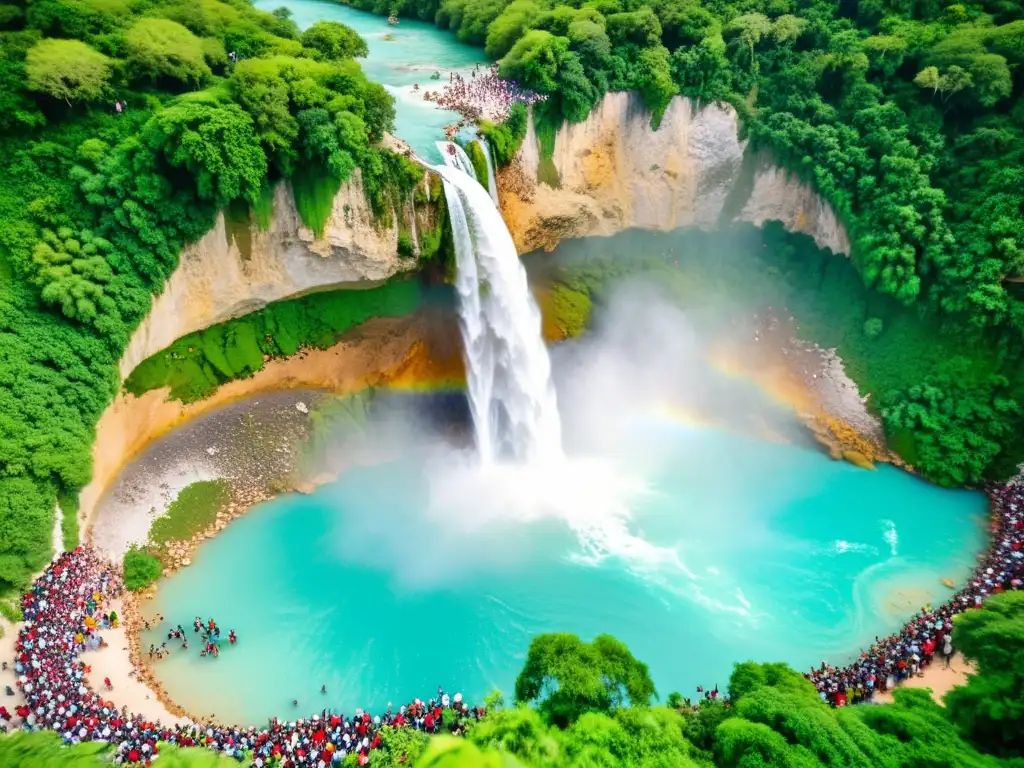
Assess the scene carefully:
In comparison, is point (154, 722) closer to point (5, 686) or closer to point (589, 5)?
point (5, 686)

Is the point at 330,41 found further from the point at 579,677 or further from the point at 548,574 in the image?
the point at 579,677

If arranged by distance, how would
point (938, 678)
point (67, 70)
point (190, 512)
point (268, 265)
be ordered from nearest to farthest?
point (938, 678), point (67, 70), point (190, 512), point (268, 265)

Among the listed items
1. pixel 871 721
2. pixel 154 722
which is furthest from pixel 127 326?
pixel 871 721

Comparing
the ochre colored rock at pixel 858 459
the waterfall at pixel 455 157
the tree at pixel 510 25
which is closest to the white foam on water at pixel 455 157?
the waterfall at pixel 455 157

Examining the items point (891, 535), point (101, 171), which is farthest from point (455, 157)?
point (891, 535)

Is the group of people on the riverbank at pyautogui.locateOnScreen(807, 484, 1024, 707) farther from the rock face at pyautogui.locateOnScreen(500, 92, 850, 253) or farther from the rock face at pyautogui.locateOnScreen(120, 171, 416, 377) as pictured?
the rock face at pyautogui.locateOnScreen(120, 171, 416, 377)
